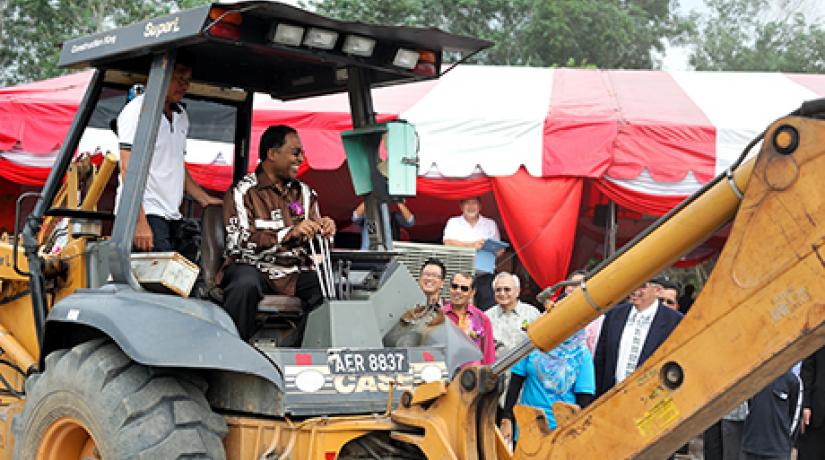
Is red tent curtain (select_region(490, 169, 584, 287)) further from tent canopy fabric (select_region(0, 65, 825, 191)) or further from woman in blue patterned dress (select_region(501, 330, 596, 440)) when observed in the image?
woman in blue patterned dress (select_region(501, 330, 596, 440))

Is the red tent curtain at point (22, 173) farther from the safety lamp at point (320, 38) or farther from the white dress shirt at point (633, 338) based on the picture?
the safety lamp at point (320, 38)

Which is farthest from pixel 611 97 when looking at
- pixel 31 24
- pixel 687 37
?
pixel 687 37

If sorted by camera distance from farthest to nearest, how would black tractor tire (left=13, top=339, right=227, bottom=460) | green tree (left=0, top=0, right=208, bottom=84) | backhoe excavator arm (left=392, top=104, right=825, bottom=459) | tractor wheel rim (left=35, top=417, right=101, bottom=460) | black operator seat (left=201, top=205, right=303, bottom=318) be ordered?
green tree (left=0, top=0, right=208, bottom=84) → black operator seat (left=201, top=205, right=303, bottom=318) → tractor wheel rim (left=35, top=417, right=101, bottom=460) → black tractor tire (left=13, top=339, right=227, bottom=460) → backhoe excavator arm (left=392, top=104, right=825, bottom=459)

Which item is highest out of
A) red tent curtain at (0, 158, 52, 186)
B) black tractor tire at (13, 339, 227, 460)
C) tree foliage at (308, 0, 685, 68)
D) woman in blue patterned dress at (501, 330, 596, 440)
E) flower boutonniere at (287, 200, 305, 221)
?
tree foliage at (308, 0, 685, 68)

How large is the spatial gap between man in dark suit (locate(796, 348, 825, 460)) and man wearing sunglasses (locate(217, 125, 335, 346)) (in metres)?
4.60

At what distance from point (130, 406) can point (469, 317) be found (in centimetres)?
378

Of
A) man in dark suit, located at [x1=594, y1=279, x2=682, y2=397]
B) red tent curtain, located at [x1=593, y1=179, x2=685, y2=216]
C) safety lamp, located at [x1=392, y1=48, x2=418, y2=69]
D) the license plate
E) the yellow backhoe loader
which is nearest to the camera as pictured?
the yellow backhoe loader

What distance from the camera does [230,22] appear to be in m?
4.91

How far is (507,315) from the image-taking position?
8922 millimetres

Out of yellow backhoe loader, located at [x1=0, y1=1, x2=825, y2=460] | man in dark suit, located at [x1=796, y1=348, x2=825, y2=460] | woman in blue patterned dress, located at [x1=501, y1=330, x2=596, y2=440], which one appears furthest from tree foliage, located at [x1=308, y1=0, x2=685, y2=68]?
yellow backhoe loader, located at [x1=0, y1=1, x2=825, y2=460]

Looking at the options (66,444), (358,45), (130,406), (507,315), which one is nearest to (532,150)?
(507,315)

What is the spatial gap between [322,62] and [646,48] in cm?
3221

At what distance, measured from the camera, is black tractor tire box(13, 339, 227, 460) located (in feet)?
15.1

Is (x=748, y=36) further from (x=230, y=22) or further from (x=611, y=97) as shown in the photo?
(x=230, y=22)
